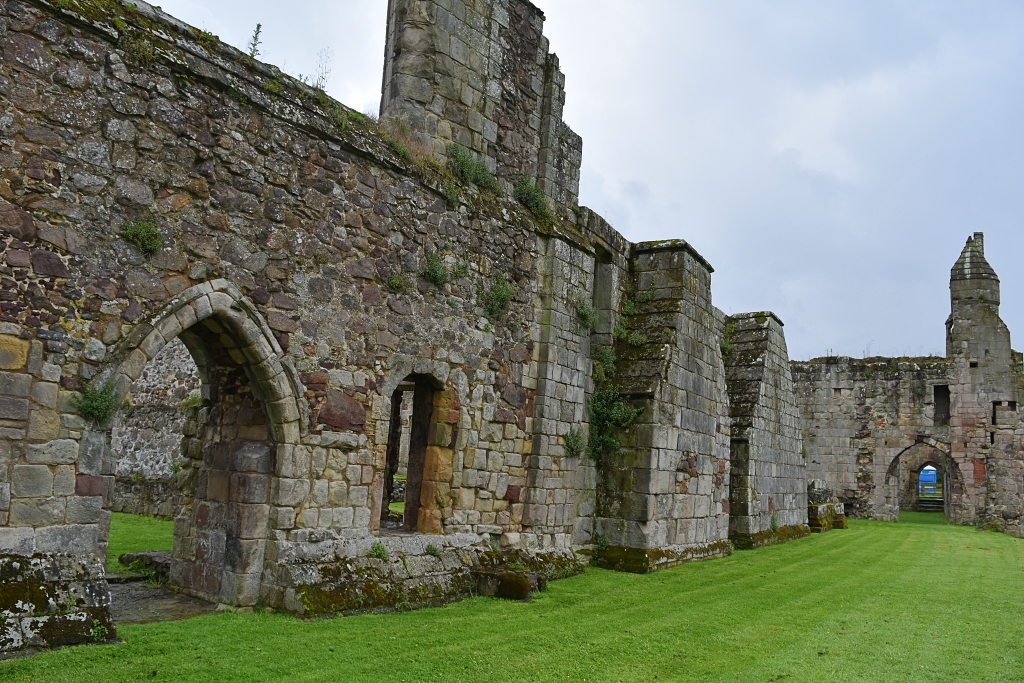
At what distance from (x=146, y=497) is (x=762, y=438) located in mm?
11123

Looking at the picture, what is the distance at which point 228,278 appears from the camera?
663 cm

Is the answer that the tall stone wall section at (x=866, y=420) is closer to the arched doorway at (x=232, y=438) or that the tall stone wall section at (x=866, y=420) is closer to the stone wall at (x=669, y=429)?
the stone wall at (x=669, y=429)

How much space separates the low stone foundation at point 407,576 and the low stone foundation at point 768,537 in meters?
6.15

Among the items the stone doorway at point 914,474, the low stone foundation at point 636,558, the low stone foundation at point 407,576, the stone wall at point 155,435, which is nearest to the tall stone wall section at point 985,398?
the stone doorway at point 914,474

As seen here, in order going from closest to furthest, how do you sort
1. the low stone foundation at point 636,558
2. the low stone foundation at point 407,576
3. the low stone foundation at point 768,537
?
the low stone foundation at point 407,576
the low stone foundation at point 636,558
the low stone foundation at point 768,537

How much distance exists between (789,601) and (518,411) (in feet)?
12.4

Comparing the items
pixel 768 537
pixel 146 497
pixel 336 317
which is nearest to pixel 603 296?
pixel 336 317

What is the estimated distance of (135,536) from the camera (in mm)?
10844

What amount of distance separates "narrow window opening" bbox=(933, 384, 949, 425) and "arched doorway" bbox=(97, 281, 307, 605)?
2323 centimetres

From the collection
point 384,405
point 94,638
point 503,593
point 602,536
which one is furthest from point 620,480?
point 94,638

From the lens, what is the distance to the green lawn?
9.50 metres

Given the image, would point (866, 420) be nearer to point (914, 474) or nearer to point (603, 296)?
point (914, 474)

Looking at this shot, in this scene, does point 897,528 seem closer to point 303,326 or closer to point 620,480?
point 620,480

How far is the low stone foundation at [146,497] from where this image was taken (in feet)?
43.8
